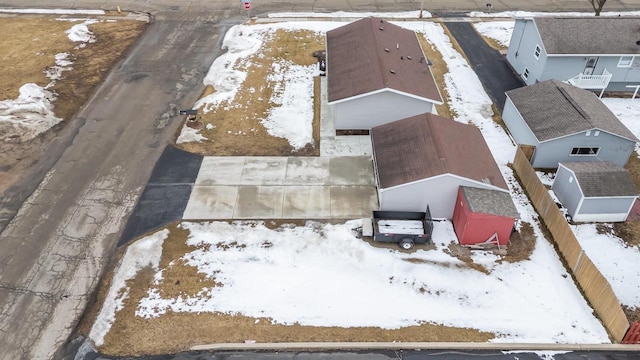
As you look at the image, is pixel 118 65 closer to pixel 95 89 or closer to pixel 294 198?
pixel 95 89

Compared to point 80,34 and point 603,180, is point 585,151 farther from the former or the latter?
point 80,34

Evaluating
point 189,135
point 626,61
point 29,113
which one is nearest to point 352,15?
point 626,61

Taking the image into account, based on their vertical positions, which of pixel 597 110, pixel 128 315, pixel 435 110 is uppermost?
→ pixel 597 110

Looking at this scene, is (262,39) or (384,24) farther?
(262,39)

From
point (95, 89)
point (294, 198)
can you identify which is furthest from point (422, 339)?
point (95, 89)

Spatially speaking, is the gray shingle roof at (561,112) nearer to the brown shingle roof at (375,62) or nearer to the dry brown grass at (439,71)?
the dry brown grass at (439,71)

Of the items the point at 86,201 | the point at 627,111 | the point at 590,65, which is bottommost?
the point at 86,201
